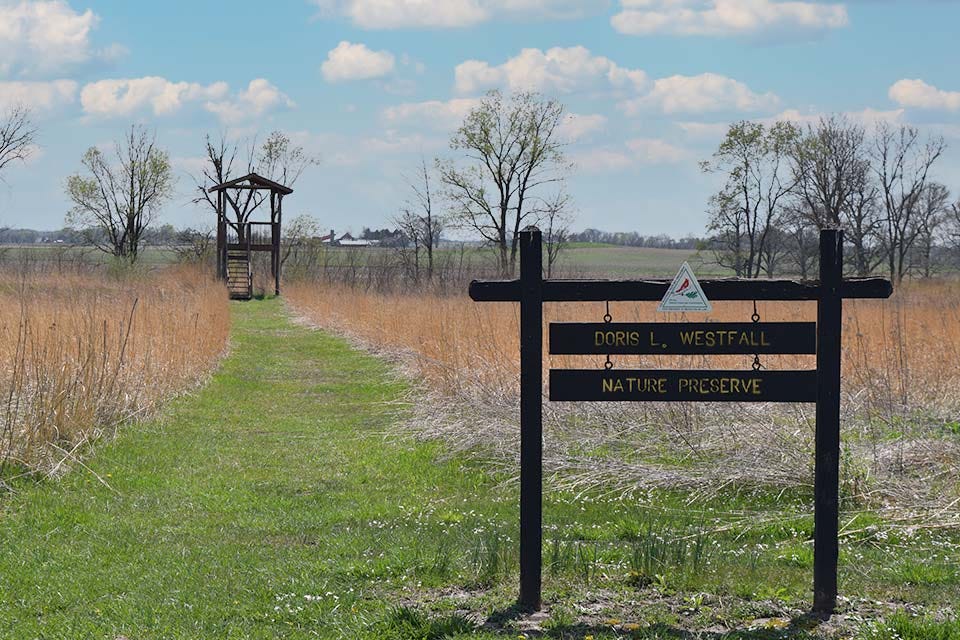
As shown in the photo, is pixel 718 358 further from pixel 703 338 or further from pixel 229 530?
pixel 703 338

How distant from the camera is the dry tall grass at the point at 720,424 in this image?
8656 millimetres

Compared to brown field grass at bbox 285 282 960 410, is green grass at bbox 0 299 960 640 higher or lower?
lower

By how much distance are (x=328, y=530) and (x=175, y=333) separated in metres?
8.44

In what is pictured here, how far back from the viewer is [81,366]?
10.8m

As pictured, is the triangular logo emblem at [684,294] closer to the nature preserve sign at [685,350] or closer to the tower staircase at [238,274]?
the nature preserve sign at [685,350]

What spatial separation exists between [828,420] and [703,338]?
72 cm

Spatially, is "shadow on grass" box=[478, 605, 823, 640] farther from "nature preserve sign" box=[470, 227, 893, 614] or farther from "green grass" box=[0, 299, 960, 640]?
"nature preserve sign" box=[470, 227, 893, 614]

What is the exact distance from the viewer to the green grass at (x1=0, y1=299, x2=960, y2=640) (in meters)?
5.50

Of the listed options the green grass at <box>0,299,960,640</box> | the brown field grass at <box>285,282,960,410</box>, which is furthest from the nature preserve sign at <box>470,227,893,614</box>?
the brown field grass at <box>285,282,960,410</box>

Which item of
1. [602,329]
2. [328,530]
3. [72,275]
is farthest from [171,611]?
[72,275]

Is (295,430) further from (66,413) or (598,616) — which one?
(598,616)

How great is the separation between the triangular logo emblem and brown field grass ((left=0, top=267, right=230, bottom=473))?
5.42 metres

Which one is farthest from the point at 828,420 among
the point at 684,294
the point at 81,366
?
the point at 81,366

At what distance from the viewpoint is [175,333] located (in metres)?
15.4
